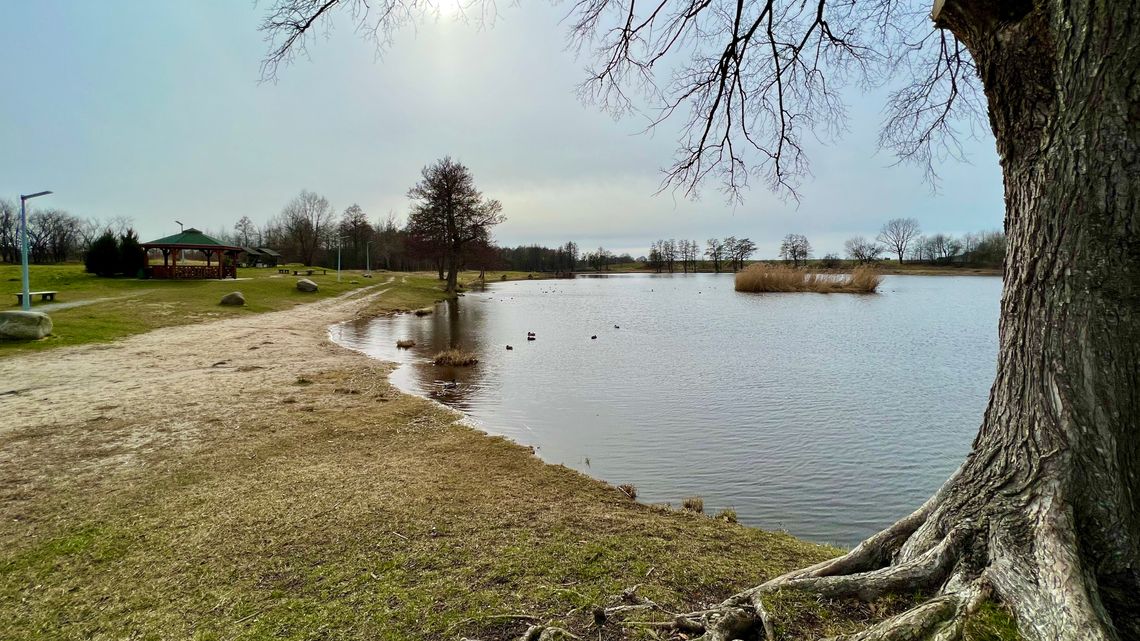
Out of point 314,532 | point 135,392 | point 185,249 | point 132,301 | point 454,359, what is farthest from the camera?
point 185,249

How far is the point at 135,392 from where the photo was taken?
9.67 meters

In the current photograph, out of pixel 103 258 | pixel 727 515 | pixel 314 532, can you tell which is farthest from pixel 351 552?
pixel 103 258

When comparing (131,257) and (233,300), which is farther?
(131,257)

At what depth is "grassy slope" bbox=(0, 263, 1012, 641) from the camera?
10.2 ft

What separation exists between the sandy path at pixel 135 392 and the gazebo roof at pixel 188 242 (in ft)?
65.6

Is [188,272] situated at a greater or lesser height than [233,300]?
greater

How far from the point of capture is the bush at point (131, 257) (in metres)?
33.4

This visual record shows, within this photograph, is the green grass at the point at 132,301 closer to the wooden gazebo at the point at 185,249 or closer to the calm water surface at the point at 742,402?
the wooden gazebo at the point at 185,249

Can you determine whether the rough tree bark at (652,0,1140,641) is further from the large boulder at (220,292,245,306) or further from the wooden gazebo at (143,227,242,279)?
the wooden gazebo at (143,227,242,279)

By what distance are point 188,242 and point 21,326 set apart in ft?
78.8

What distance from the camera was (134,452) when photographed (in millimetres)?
6520

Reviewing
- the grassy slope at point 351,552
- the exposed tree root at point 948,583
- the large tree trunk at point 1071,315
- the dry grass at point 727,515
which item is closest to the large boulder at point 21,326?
the grassy slope at point 351,552

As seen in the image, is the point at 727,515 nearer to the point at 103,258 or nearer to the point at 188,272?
the point at 188,272

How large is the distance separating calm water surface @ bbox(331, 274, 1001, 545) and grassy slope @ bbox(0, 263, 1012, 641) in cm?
172
